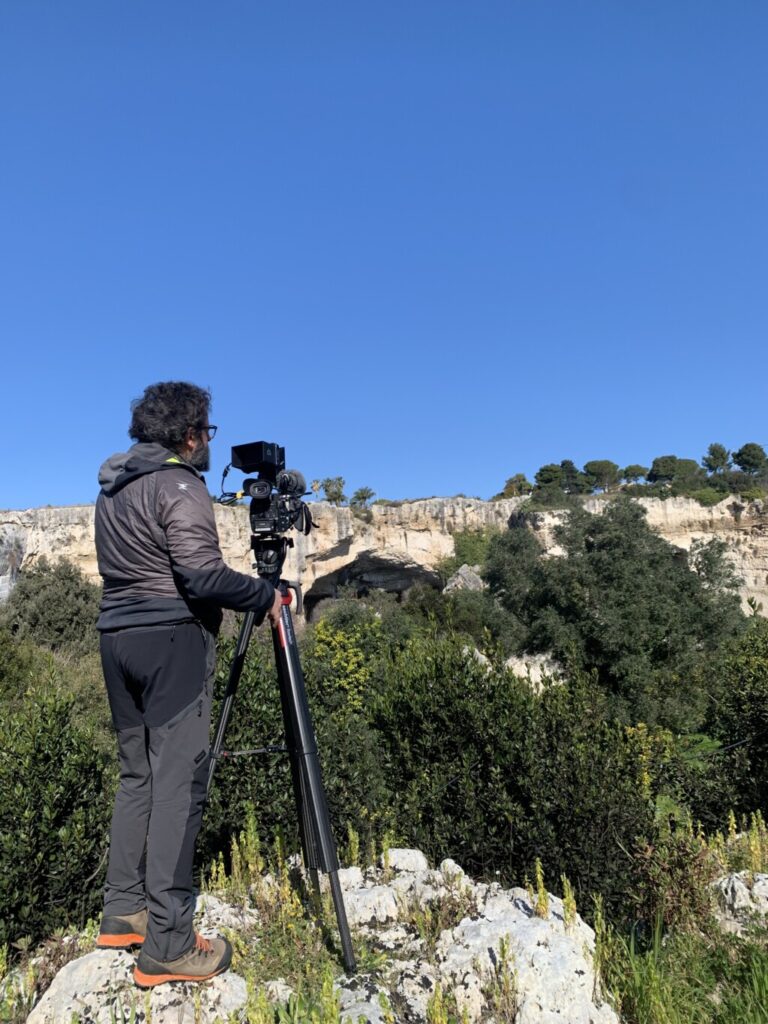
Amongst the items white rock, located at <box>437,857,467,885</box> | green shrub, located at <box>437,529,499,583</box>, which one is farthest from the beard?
green shrub, located at <box>437,529,499,583</box>

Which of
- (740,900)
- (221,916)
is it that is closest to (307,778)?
(221,916)

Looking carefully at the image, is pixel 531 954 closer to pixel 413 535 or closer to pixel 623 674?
pixel 623 674

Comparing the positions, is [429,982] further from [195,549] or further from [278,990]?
[195,549]

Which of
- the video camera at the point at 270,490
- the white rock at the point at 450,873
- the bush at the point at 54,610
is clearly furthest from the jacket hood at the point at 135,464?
the bush at the point at 54,610

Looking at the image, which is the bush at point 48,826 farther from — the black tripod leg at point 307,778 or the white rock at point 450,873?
the white rock at point 450,873

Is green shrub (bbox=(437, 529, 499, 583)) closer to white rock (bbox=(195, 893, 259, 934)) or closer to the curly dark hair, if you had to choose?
white rock (bbox=(195, 893, 259, 934))

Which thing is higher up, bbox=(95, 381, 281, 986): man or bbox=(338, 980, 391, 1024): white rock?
bbox=(95, 381, 281, 986): man

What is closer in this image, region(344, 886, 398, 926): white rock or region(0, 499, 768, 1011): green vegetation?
region(0, 499, 768, 1011): green vegetation

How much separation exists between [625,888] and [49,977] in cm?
253

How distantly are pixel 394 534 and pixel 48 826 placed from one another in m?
31.4

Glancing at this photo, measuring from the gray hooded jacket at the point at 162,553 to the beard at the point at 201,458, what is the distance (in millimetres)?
130

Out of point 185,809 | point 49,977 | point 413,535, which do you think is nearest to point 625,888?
point 185,809

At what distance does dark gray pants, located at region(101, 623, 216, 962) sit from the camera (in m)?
2.07

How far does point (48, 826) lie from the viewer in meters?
2.70
